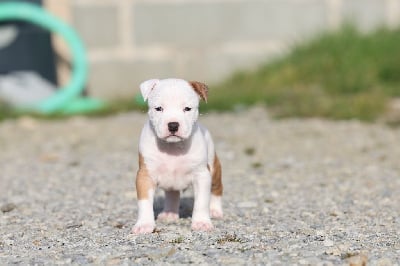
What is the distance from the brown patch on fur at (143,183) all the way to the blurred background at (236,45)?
19.7 feet

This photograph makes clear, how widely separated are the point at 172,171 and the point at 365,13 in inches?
330

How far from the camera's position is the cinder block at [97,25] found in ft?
38.4

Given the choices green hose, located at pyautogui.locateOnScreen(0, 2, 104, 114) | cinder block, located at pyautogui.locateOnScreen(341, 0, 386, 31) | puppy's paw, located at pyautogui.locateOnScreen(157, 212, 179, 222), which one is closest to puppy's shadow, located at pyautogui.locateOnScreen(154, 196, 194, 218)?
puppy's paw, located at pyautogui.locateOnScreen(157, 212, 179, 222)

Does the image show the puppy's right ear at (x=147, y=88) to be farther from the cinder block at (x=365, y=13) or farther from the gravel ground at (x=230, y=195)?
the cinder block at (x=365, y=13)

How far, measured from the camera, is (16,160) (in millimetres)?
7992

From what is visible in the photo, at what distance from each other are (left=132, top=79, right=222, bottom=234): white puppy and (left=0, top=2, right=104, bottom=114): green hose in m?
5.82

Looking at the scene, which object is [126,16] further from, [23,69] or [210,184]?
[210,184]

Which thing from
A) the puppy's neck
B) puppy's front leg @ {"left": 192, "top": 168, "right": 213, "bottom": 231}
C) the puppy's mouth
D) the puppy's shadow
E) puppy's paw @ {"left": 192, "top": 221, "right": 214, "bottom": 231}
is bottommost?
the puppy's shadow

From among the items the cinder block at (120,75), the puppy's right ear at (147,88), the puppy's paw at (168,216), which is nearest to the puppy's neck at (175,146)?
the puppy's right ear at (147,88)

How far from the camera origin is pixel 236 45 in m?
12.5

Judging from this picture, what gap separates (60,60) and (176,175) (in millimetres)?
6967

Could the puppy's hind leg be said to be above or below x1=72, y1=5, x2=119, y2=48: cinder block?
below

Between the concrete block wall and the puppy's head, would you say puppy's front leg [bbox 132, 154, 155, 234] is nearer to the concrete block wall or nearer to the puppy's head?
the puppy's head

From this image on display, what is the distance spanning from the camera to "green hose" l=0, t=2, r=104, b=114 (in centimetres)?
1086
